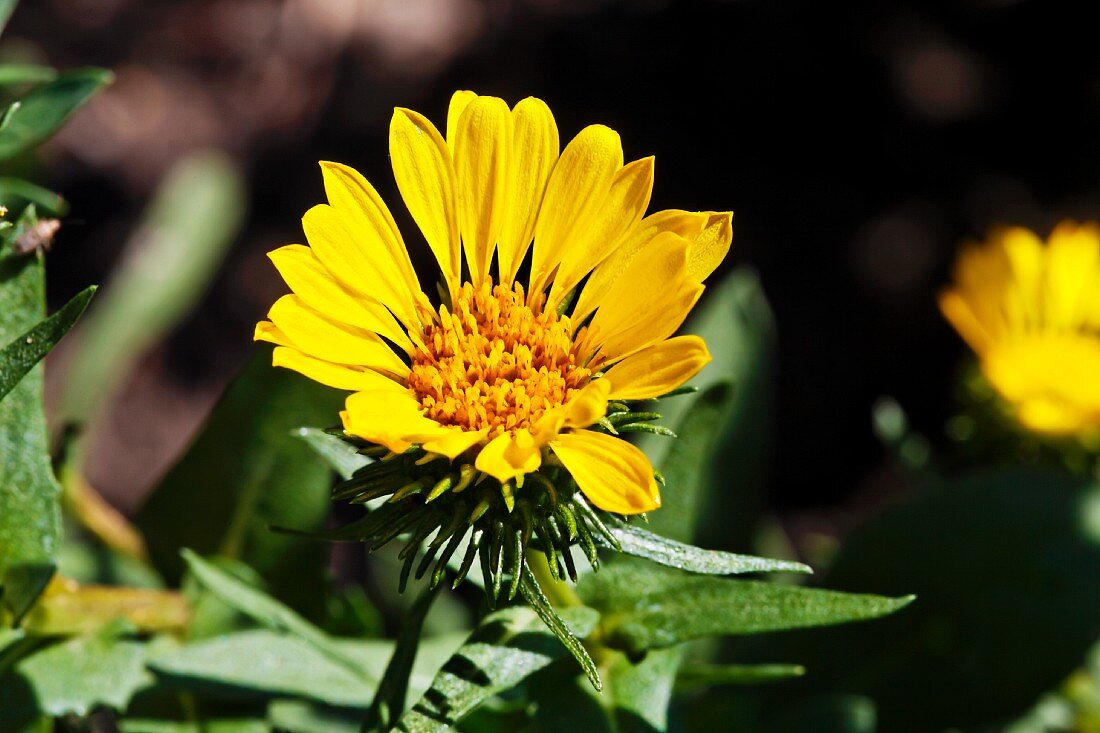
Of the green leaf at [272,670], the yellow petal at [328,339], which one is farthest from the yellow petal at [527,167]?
the green leaf at [272,670]

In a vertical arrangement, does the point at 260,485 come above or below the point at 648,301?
below

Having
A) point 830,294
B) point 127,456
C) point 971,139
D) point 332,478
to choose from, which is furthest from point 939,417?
point 127,456

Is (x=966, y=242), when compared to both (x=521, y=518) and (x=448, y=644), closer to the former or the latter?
(x=448, y=644)

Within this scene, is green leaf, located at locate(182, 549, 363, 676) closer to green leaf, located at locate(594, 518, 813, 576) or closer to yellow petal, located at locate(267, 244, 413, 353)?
yellow petal, located at locate(267, 244, 413, 353)

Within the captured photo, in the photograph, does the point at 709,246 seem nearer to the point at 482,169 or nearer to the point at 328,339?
the point at 482,169

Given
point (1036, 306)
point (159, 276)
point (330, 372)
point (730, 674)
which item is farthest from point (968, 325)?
point (159, 276)

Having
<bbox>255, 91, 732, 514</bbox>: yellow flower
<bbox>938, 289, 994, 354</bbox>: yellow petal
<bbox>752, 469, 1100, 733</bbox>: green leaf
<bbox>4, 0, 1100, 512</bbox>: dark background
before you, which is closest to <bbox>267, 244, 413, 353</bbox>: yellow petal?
<bbox>255, 91, 732, 514</bbox>: yellow flower

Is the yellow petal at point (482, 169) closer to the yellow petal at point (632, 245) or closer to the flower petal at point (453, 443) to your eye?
the yellow petal at point (632, 245)

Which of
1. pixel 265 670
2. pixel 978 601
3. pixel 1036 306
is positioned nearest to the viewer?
pixel 265 670
